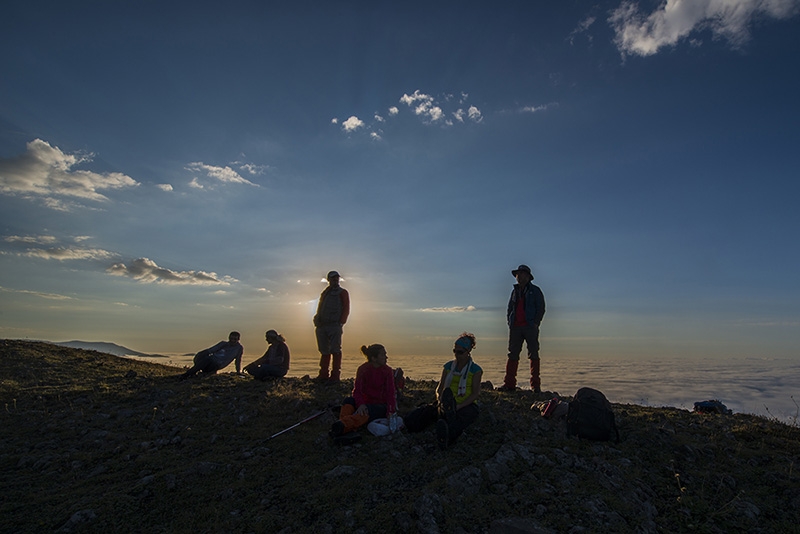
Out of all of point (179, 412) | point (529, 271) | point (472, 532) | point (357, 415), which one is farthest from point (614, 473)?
point (179, 412)

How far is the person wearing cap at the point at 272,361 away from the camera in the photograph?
12.8 m

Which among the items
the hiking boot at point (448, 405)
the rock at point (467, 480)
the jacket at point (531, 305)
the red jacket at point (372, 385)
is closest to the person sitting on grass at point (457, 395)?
the hiking boot at point (448, 405)

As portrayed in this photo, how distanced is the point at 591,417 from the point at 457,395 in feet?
7.13

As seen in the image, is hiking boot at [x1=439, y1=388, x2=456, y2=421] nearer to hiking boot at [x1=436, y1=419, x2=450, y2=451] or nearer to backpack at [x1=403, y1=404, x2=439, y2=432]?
hiking boot at [x1=436, y1=419, x2=450, y2=451]

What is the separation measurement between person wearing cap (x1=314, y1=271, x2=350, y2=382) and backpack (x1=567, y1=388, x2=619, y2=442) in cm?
655

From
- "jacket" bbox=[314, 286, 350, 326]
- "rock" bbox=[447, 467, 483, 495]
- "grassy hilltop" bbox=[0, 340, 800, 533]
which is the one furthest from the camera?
"jacket" bbox=[314, 286, 350, 326]

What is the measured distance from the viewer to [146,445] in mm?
7598

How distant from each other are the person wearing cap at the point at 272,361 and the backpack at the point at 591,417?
27.7ft

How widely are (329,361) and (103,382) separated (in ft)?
21.9

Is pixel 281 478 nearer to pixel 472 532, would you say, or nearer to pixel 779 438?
pixel 472 532

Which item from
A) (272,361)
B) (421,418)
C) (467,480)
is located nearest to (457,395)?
(421,418)

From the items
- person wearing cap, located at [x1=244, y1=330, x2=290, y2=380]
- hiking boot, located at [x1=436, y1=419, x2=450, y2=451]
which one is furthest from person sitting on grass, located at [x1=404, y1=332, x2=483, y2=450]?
person wearing cap, located at [x1=244, y1=330, x2=290, y2=380]

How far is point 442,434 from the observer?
273 inches

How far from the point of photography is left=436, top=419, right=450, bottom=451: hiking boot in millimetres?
6906
